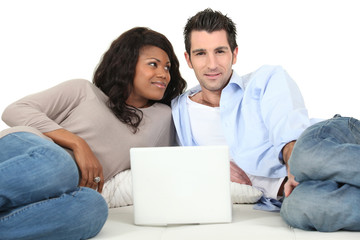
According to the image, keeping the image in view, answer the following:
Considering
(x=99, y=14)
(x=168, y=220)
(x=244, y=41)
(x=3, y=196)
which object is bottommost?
(x=168, y=220)

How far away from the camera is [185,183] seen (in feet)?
5.85

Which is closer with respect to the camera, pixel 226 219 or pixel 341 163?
pixel 341 163

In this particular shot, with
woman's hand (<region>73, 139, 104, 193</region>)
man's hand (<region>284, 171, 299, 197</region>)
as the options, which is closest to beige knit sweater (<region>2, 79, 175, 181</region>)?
woman's hand (<region>73, 139, 104, 193</region>)

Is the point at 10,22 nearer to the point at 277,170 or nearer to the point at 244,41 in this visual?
the point at 244,41

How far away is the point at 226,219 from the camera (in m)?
1.79

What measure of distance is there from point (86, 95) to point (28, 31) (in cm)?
116

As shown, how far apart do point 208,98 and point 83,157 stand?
749 mm

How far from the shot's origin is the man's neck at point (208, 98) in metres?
2.51

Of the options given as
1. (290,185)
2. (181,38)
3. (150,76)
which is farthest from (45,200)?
(181,38)

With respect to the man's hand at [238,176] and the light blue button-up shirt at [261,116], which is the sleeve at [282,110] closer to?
the light blue button-up shirt at [261,116]

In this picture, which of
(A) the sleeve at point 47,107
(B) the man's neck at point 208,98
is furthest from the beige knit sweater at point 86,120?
(B) the man's neck at point 208,98

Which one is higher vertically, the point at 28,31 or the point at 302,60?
the point at 28,31

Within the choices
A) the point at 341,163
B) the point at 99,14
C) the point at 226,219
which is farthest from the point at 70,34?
the point at 341,163

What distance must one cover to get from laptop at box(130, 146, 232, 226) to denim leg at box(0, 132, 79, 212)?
0.26m
